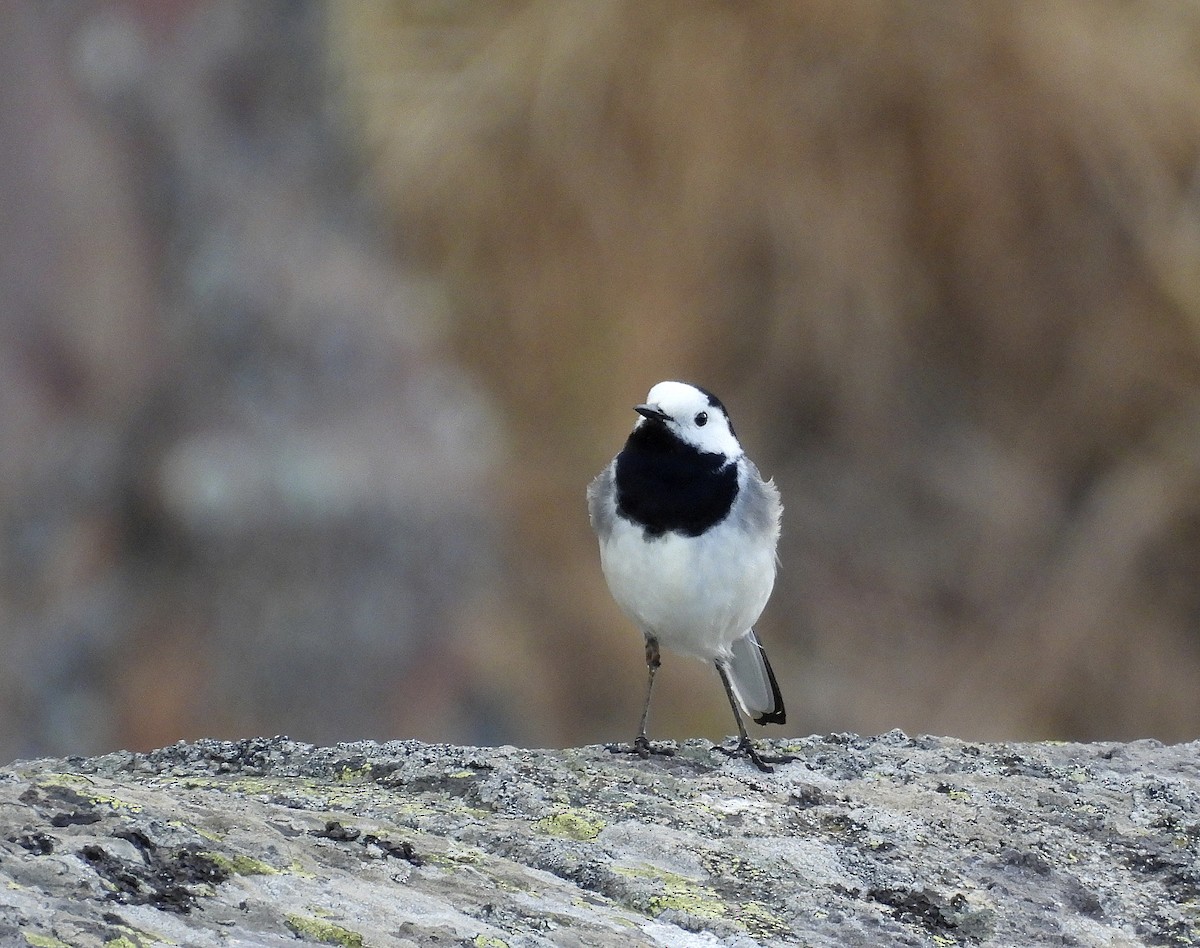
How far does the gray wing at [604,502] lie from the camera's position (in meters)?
3.54

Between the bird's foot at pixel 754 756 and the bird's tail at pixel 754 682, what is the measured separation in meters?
0.86

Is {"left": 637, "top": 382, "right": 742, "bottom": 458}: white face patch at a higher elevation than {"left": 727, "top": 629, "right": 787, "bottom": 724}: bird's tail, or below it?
higher

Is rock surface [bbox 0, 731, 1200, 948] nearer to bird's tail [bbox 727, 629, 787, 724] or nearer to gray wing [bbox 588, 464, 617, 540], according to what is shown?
gray wing [bbox 588, 464, 617, 540]

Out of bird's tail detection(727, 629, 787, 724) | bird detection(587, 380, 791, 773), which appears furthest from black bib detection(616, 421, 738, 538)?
bird's tail detection(727, 629, 787, 724)

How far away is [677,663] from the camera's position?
22.5 feet

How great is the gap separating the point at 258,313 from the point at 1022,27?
344 centimetres

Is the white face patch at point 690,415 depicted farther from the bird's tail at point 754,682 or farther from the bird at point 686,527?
the bird's tail at point 754,682

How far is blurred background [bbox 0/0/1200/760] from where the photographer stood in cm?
695

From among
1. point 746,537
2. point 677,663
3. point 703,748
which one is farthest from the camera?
point 677,663

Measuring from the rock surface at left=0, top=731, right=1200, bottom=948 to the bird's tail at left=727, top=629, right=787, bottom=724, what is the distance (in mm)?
846

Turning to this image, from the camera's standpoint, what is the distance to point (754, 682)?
3.93 metres

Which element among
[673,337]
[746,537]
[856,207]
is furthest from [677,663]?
[746,537]

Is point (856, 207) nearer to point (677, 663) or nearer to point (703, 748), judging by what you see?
point (677, 663)

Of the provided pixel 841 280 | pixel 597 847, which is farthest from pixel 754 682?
pixel 841 280
